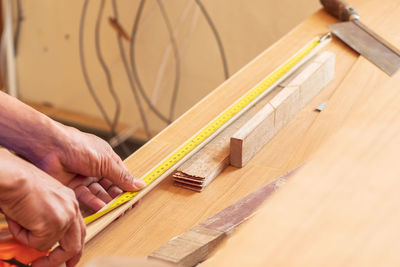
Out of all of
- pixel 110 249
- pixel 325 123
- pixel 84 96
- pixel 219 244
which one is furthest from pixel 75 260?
pixel 84 96

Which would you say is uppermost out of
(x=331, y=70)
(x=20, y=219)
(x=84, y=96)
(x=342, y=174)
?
(x=331, y=70)

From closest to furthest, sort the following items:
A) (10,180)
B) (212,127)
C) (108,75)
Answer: (10,180)
(212,127)
(108,75)

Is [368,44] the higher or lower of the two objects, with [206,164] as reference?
higher

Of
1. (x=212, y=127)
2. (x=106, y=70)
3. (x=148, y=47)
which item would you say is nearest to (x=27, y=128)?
(x=212, y=127)

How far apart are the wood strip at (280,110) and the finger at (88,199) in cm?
25

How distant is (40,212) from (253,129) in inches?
16.0

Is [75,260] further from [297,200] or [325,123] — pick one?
[325,123]

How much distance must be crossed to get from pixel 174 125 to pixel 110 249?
36cm

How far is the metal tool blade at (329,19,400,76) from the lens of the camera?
116cm

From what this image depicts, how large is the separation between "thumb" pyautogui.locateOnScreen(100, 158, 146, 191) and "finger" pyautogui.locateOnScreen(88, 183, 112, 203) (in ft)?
0.09

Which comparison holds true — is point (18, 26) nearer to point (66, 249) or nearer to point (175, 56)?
point (175, 56)

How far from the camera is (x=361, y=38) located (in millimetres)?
1356

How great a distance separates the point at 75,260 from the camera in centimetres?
73

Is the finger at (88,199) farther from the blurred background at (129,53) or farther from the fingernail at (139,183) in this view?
the blurred background at (129,53)
